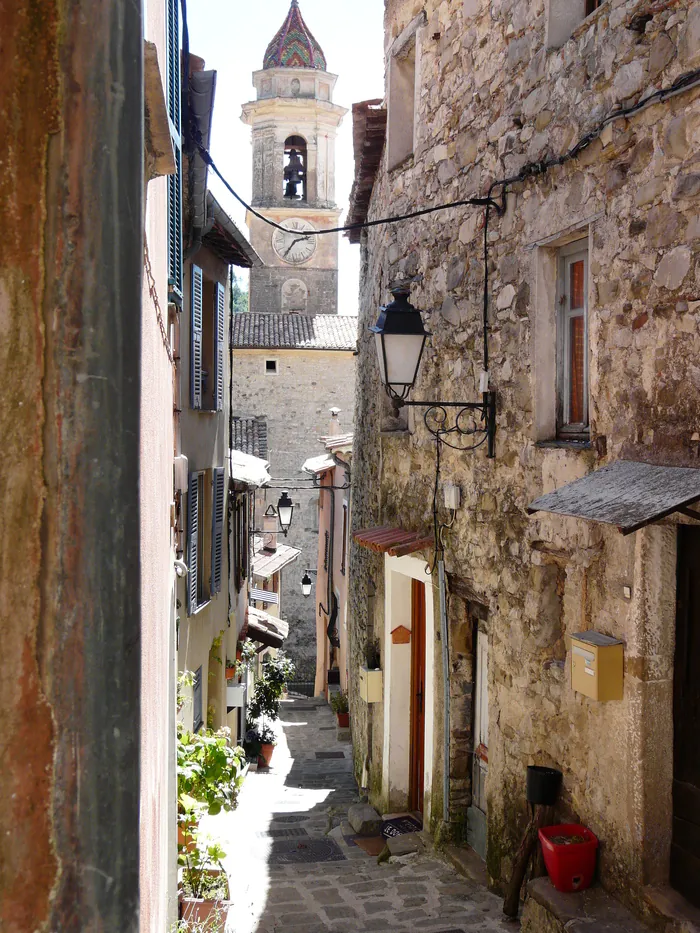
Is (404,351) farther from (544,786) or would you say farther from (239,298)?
(239,298)

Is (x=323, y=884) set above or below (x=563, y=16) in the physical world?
below

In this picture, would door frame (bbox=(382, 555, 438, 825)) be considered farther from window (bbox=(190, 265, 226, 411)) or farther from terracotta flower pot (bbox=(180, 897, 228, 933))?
terracotta flower pot (bbox=(180, 897, 228, 933))

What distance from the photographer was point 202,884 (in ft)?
18.3

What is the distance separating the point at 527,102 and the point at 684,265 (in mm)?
2129

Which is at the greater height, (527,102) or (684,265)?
(527,102)

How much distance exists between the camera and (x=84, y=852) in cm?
157

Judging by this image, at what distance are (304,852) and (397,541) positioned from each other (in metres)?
2.88

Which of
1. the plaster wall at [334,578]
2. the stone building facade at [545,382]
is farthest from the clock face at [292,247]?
the stone building facade at [545,382]

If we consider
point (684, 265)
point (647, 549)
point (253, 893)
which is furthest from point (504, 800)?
point (684, 265)

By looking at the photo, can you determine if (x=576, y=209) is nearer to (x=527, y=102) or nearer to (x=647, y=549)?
(x=527, y=102)

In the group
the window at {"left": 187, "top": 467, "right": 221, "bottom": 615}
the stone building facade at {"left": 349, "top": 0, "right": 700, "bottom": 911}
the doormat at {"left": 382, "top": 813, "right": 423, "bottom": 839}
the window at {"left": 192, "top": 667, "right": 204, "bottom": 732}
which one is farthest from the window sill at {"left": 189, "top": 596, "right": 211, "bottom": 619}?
the doormat at {"left": 382, "top": 813, "right": 423, "bottom": 839}

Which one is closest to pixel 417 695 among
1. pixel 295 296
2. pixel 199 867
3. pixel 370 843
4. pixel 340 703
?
pixel 370 843

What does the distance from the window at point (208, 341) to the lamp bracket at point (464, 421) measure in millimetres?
3334

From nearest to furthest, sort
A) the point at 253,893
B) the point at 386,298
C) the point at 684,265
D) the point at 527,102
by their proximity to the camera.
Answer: the point at 684,265
the point at 527,102
the point at 253,893
the point at 386,298
